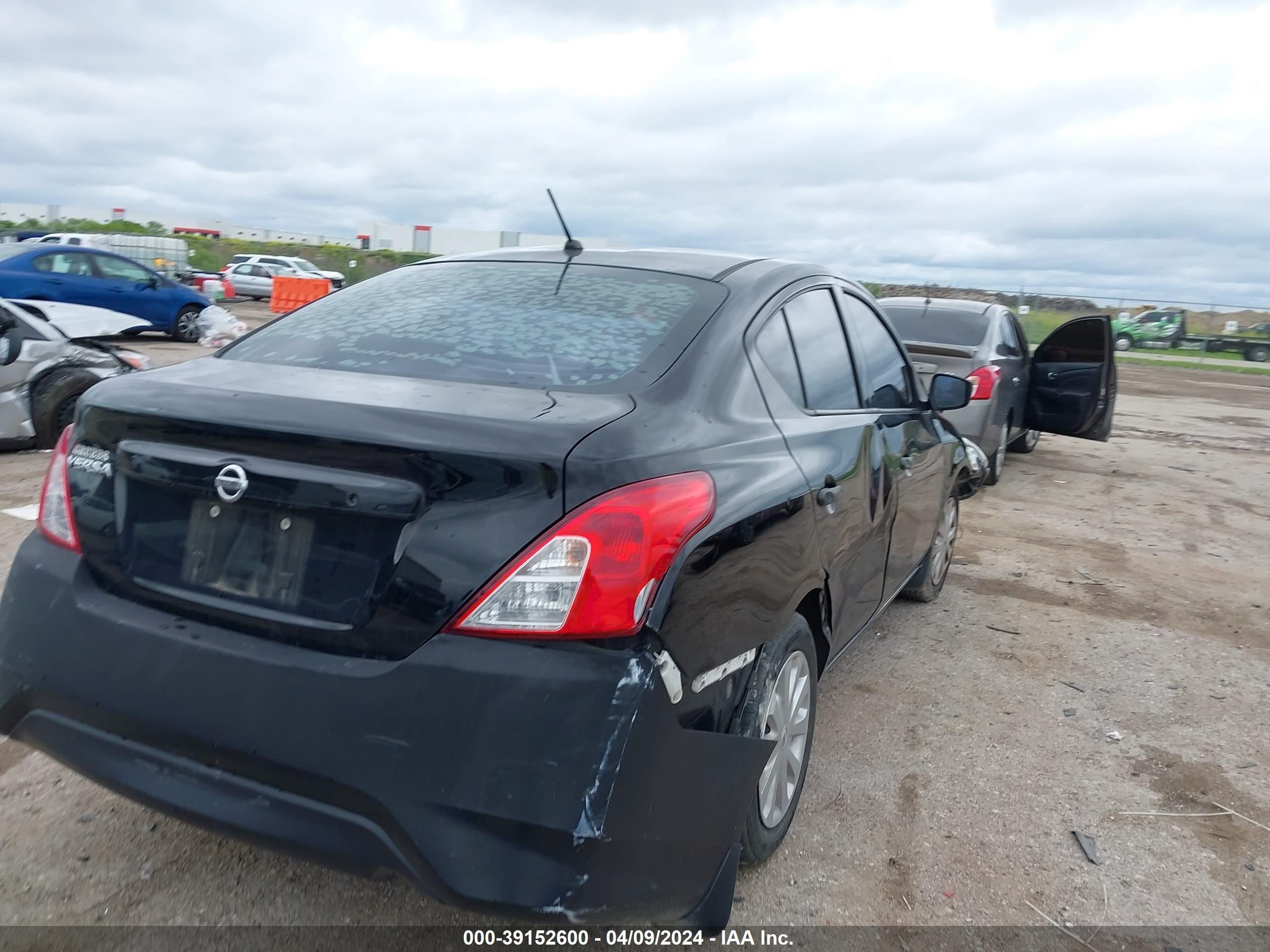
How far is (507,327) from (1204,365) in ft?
115

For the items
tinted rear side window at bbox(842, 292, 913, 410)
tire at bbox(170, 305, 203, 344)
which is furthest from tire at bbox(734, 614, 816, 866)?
tire at bbox(170, 305, 203, 344)

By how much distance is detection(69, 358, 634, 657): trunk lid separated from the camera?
199 centimetres

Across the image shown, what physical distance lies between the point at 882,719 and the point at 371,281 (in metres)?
2.49

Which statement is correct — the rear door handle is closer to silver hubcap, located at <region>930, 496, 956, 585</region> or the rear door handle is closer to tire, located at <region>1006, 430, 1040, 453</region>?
silver hubcap, located at <region>930, 496, 956, 585</region>

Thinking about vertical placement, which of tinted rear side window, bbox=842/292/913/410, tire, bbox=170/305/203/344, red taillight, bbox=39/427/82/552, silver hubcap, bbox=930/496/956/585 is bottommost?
tire, bbox=170/305/203/344

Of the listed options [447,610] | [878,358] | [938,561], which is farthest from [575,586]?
[938,561]

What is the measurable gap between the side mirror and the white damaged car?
20.9ft

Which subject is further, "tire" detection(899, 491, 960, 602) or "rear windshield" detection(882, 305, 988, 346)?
"rear windshield" detection(882, 305, 988, 346)

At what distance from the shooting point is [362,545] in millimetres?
2035

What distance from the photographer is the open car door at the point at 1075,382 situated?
884 cm

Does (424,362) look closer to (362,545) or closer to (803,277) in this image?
(362,545)

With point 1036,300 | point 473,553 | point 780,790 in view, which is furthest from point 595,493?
point 1036,300

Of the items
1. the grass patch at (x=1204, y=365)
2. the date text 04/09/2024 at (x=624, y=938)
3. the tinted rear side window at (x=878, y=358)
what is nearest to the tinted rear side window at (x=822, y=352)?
the tinted rear side window at (x=878, y=358)

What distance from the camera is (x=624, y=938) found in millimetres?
2506
